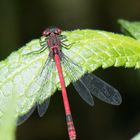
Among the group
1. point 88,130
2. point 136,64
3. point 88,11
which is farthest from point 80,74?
point 88,11

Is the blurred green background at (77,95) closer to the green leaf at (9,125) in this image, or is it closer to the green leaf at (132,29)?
the green leaf at (132,29)

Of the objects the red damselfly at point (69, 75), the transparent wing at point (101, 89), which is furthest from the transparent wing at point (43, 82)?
the transparent wing at point (101, 89)

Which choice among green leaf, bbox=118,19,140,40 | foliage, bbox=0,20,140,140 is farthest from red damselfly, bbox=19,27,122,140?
green leaf, bbox=118,19,140,40

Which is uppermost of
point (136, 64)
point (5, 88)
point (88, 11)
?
point (88, 11)

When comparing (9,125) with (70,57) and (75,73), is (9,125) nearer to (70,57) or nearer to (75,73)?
(70,57)

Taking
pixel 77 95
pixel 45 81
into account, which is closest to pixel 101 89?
pixel 45 81

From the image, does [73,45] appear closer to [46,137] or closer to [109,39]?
[109,39]
